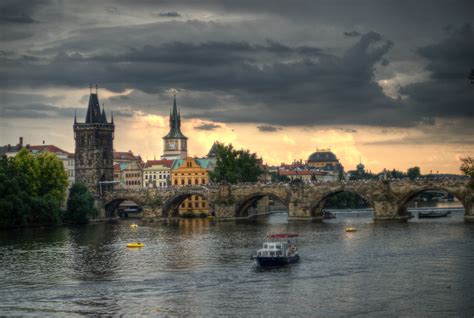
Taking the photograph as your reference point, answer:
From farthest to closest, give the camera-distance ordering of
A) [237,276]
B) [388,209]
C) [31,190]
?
[31,190] < [388,209] < [237,276]

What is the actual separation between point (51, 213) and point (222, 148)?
44.9 m

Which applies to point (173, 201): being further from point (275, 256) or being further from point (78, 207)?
point (275, 256)

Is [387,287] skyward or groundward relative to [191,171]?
groundward

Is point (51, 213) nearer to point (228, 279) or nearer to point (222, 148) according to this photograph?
point (222, 148)

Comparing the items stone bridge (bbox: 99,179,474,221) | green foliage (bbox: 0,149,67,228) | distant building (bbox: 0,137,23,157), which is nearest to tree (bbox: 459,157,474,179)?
stone bridge (bbox: 99,179,474,221)

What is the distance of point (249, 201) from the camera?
142 m

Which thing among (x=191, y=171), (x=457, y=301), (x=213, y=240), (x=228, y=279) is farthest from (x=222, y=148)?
(x=457, y=301)

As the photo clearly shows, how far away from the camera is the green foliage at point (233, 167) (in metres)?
156

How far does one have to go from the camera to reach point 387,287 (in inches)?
2329

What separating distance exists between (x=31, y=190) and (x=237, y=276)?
67.6 metres

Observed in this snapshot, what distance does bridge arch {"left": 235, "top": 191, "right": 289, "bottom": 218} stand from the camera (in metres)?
135

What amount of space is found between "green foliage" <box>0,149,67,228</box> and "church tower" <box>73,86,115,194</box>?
94.0 ft

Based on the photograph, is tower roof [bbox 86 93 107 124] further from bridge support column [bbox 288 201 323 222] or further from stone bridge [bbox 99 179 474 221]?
bridge support column [bbox 288 201 323 222]

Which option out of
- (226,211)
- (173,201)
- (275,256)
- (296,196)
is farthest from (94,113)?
(275,256)
